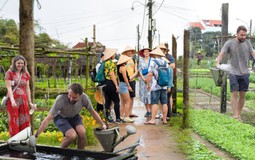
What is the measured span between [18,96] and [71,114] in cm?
187

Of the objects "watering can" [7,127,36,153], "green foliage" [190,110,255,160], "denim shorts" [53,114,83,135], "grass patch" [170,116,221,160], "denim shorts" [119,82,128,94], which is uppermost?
"denim shorts" [119,82,128,94]

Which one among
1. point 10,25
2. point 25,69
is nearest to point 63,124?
point 25,69

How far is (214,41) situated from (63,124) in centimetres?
601

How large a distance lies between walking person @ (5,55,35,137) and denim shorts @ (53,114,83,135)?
1313 mm

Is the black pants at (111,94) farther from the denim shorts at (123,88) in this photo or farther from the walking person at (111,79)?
the denim shorts at (123,88)

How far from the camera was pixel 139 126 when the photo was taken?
9.23 metres

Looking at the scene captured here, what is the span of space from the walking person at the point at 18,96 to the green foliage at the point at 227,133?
3066 millimetres

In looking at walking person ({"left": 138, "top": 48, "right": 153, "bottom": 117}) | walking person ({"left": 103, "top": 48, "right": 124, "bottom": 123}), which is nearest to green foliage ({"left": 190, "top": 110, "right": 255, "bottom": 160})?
walking person ({"left": 138, "top": 48, "right": 153, "bottom": 117})

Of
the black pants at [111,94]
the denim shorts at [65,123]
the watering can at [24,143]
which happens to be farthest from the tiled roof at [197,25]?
the watering can at [24,143]

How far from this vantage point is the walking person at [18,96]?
735 cm

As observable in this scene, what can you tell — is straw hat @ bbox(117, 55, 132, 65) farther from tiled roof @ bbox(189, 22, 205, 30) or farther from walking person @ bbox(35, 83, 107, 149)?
walking person @ bbox(35, 83, 107, 149)

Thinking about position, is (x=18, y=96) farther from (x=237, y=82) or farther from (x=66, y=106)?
(x=237, y=82)

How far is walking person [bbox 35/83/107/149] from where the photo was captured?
5.68m

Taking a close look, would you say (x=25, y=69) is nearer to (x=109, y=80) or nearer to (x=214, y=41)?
(x=109, y=80)
